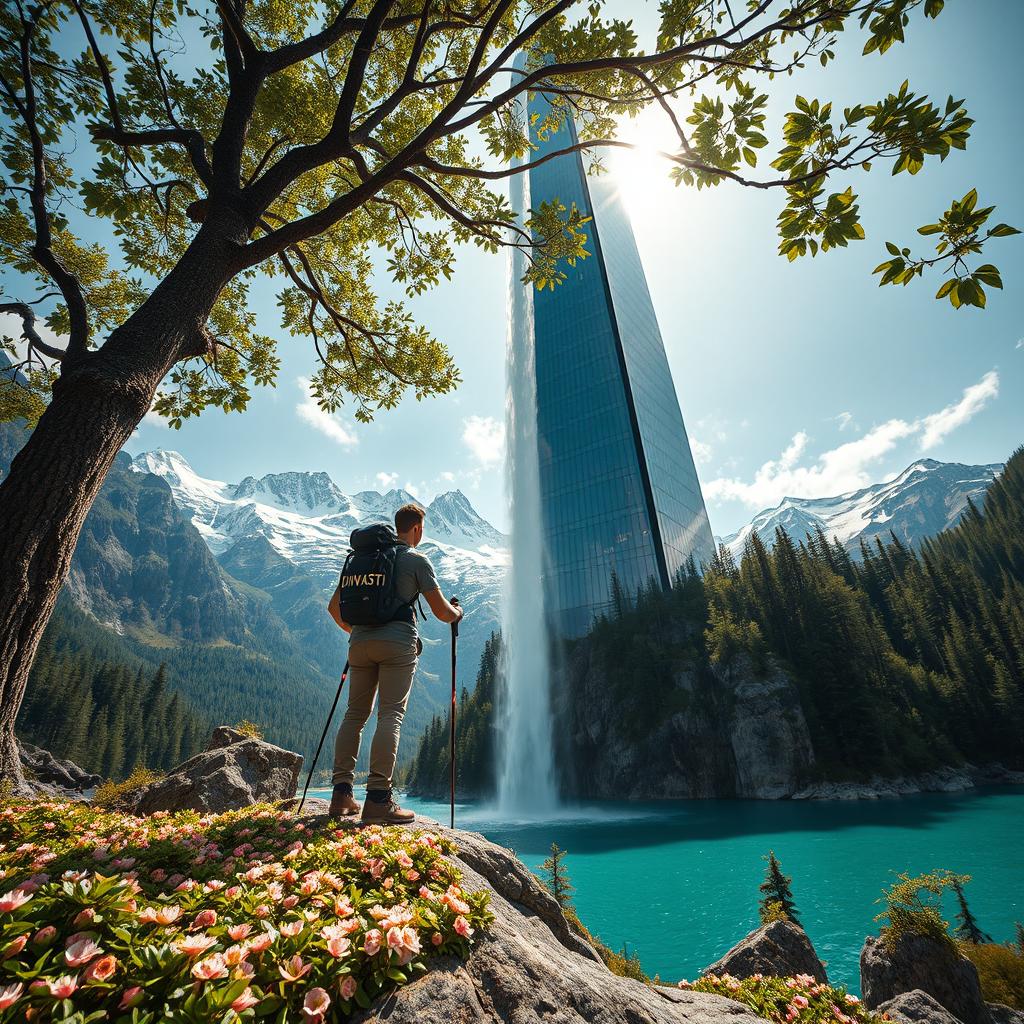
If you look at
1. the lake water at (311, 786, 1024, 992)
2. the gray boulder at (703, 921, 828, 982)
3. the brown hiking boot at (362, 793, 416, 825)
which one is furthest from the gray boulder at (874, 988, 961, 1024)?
the brown hiking boot at (362, 793, 416, 825)

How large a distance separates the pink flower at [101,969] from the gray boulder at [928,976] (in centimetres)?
865

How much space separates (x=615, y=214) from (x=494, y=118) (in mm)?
Result: 117347

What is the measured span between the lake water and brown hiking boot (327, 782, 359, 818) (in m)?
10.4

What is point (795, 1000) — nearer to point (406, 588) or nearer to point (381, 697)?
point (381, 697)

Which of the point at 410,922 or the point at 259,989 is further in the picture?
the point at 410,922

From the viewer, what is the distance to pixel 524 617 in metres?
69.9

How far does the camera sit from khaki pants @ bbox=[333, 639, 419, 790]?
4020 mm

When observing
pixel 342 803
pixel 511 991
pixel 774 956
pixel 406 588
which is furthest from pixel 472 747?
pixel 511 991

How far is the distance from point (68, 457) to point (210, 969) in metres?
3.11

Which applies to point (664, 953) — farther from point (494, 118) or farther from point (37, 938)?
point (494, 118)

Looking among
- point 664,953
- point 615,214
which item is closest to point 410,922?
point 664,953

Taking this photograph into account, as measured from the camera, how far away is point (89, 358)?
11.3ft

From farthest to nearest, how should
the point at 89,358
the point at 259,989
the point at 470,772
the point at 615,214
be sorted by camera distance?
the point at 615,214 < the point at 470,772 < the point at 89,358 < the point at 259,989

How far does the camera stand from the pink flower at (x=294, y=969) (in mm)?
1423
